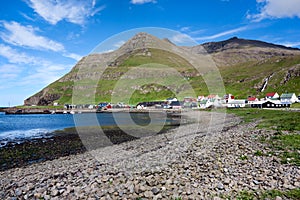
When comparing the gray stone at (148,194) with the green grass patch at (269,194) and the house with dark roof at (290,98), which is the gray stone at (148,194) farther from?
the house with dark roof at (290,98)

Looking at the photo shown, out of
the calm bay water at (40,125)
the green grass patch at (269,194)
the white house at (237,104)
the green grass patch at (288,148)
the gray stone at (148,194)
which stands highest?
the white house at (237,104)

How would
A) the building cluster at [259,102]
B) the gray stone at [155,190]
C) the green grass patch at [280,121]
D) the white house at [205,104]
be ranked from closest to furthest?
the gray stone at [155,190]
the green grass patch at [280,121]
the building cluster at [259,102]
the white house at [205,104]

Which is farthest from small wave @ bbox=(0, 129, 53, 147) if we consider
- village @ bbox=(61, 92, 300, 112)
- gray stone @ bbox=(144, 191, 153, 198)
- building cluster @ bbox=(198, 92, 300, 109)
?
building cluster @ bbox=(198, 92, 300, 109)

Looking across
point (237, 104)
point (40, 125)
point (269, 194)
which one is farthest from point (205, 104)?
point (269, 194)

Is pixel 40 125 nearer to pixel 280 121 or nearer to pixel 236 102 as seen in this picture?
pixel 280 121

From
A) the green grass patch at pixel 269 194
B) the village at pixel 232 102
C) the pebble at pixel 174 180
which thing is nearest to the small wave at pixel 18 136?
the pebble at pixel 174 180

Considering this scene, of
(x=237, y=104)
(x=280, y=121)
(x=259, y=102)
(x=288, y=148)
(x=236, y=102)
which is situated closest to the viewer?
(x=288, y=148)

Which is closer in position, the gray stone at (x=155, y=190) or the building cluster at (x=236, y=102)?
the gray stone at (x=155, y=190)

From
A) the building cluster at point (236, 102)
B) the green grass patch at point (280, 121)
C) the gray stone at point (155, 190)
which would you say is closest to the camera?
the gray stone at point (155, 190)

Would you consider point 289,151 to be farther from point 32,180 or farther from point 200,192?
point 32,180

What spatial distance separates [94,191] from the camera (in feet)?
33.4

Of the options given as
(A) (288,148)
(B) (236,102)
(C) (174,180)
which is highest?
(B) (236,102)

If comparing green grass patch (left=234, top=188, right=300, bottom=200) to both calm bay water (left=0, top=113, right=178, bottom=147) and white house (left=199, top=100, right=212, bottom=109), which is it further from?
white house (left=199, top=100, right=212, bottom=109)

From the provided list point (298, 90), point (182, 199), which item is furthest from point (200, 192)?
point (298, 90)
